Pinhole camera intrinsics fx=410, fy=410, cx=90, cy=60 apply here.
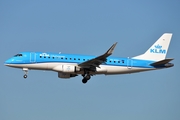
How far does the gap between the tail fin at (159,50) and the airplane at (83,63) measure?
1.01 feet

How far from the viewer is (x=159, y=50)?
6175 centimetres

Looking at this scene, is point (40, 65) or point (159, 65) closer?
point (40, 65)

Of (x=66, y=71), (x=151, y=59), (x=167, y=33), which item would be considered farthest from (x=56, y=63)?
(x=167, y=33)

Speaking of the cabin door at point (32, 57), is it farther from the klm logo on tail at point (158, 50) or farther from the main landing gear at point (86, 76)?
the klm logo on tail at point (158, 50)

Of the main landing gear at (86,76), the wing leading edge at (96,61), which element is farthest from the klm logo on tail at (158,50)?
the main landing gear at (86,76)

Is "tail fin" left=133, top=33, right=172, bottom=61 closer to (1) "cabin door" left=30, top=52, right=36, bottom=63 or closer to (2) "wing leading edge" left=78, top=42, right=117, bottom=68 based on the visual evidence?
(2) "wing leading edge" left=78, top=42, right=117, bottom=68

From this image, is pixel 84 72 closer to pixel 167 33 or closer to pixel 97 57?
pixel 97 57

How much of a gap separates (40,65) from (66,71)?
11.6ft

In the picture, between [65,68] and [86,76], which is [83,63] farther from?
[86,76]

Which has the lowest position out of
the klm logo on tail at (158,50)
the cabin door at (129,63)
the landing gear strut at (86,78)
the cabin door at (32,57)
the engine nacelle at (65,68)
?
the landing gear strut at (86,78)

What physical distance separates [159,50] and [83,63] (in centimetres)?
1405

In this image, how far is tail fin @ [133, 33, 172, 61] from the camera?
60156 mm

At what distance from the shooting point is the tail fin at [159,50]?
197 feet

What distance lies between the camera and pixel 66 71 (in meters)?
53.7
